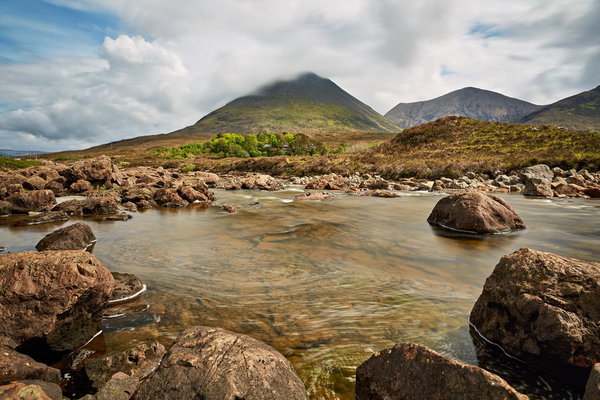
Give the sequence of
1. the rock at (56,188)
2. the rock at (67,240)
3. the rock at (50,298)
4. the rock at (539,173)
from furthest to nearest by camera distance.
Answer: the rock at (539,173)
the rock at (56,188)
the rock at (67,240)
the rock at (50,298)

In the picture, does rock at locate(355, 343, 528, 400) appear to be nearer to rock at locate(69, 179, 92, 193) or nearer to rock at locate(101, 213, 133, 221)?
rock at locate(101, 213, 133, 221)

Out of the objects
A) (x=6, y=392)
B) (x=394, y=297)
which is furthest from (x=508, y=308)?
(x=6, y=392)

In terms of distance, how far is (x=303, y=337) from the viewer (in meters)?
5.38

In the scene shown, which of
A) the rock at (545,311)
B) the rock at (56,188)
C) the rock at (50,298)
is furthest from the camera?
the rock at (56,188)

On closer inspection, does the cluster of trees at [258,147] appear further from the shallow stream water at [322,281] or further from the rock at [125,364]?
the rock at [125,364]

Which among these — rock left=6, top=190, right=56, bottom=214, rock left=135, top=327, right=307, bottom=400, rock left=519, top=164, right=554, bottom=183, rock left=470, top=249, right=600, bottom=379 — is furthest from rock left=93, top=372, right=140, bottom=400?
rock left=519, top=164, right=554, bottom=183

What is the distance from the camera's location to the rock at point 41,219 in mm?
15977

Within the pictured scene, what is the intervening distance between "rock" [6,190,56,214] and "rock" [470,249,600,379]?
23.5 metres

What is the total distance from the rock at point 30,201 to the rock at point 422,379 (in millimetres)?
22634

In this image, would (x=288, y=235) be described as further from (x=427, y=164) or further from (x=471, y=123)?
(x=471, y=123)

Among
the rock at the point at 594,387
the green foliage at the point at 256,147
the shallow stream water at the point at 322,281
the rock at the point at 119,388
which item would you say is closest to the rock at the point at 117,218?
the shallow stream water at the point at 322,281

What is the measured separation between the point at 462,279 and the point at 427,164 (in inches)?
1738

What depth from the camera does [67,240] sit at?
10.5 metres

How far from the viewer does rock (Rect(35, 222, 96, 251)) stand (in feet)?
33.4
